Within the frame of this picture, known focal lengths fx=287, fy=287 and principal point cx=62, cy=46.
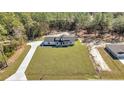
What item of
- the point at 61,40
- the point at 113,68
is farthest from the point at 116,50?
the point at 61,40

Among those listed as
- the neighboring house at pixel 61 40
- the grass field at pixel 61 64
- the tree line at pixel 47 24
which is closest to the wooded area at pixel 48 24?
the tree line at pixel 47 24

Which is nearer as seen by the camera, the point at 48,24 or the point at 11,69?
the point at 11,69

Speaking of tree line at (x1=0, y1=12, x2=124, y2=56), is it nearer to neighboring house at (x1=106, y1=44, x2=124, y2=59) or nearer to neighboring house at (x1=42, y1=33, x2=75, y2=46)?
neighboring house at (x1=42, y1=33, x2=75, y2=46)

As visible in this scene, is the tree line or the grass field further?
the tree line

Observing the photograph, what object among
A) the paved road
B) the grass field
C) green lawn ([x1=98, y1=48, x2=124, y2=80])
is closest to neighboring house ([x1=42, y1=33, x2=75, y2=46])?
the grass field

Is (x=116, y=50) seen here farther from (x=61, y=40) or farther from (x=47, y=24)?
(x=47, y=24)
